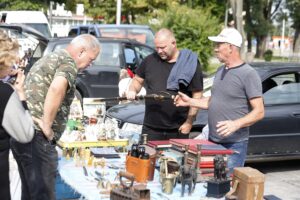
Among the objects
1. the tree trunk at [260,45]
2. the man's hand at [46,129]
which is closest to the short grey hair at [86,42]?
the man's hand at [46,129]

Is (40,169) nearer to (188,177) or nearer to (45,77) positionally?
(45,77)

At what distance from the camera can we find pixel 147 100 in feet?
17.4

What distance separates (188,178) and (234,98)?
40.2 inches

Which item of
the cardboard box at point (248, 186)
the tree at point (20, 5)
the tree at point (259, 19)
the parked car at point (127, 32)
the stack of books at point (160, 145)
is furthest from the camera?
the tree at point (259, 19)

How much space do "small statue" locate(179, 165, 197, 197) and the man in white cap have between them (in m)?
0.63

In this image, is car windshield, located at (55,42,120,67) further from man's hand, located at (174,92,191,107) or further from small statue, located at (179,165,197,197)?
small statue, located at (179,165,197,197)

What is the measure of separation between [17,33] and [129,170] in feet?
28.7

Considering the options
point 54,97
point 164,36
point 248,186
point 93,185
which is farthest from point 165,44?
point 248,186

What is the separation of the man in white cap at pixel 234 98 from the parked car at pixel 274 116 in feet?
7.83

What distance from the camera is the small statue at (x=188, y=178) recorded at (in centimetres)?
379

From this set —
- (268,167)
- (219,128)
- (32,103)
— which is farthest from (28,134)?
(268,167)

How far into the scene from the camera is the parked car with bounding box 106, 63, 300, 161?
7246 mm

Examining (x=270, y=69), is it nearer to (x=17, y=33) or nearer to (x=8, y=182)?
(x=8, y=182)

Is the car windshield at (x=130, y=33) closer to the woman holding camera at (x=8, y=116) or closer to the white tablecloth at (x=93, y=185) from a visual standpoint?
the white tablecloth at (x=93, y=185)
